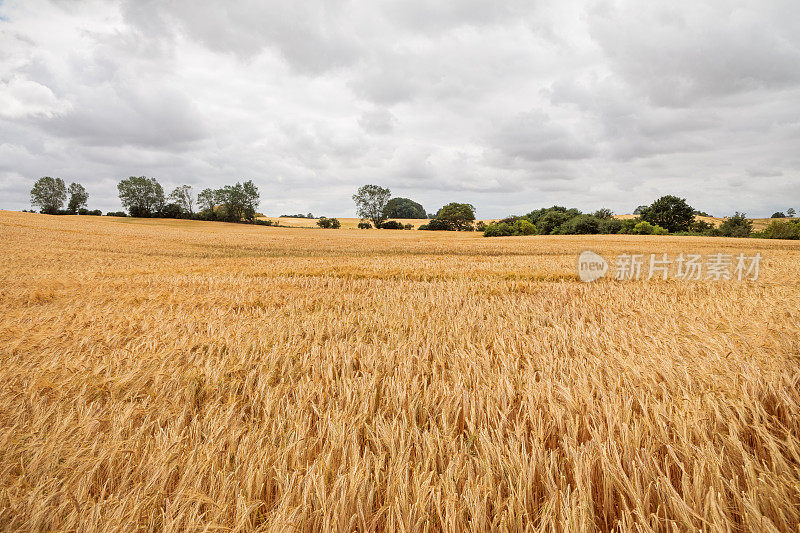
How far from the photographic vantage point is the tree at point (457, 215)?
89375 mm

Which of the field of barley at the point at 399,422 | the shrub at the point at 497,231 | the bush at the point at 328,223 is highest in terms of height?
the bush at the point at 328,223

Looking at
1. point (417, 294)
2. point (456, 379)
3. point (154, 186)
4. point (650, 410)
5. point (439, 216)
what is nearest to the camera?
point (650, 410)

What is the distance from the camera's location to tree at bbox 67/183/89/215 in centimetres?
10556

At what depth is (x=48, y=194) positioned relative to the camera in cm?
10781

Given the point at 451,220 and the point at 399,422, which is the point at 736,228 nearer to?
the point at 451,220

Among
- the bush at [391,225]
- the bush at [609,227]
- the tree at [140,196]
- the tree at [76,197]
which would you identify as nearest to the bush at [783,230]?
the bush at [609,227]

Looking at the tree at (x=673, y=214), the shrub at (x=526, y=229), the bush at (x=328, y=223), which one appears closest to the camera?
the shrub at (x=526, y=229)

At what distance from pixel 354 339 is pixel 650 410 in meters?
2.47

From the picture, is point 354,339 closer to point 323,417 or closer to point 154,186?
point 323,417

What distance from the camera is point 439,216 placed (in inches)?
3563

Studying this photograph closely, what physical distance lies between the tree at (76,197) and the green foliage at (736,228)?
158846 mm

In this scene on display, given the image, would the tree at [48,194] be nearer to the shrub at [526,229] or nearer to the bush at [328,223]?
the bush at [328,223]

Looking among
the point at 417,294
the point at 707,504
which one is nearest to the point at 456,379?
the point at 707,504

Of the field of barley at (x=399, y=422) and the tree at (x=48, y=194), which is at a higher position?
the tree at (x=48, y=194)
